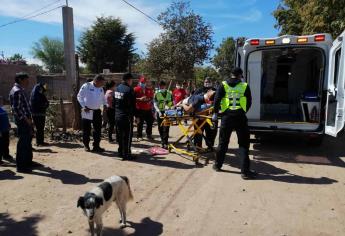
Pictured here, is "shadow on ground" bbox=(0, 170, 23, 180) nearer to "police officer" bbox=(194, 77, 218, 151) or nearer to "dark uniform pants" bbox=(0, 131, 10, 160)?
"dark uniform pants" bbox=(0, 131, 10, 160)

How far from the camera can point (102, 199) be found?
168 inches

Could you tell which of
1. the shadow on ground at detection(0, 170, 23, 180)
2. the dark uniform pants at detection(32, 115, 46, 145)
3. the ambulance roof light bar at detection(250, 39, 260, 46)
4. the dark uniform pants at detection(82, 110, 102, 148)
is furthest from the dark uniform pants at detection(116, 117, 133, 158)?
the ambulance roof light bar at detection(250, 39, 260, 46)

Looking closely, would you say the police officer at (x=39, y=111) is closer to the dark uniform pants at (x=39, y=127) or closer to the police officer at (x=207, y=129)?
the dark uniform pants at (x=39, y=127)

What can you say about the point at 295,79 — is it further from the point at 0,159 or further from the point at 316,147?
the point at 0,159

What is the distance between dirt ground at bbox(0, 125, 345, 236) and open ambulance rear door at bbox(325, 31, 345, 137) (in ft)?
2.75

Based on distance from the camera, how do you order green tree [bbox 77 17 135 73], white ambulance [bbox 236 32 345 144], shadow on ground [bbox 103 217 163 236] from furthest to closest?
1. green tree [bbox 77 17 135 73]
2. white ambulance [bbox 236 32 345 144]
3. shadow on ground [bbox 103 217 163 236]

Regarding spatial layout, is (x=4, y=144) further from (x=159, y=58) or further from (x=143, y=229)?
(x=159, y=58)

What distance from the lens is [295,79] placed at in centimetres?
1401

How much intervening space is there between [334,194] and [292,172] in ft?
4.53

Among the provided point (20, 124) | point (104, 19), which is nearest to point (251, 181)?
point (20, 124)

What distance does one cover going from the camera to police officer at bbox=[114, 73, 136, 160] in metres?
8.20

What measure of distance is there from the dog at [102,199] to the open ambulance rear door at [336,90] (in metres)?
4.80

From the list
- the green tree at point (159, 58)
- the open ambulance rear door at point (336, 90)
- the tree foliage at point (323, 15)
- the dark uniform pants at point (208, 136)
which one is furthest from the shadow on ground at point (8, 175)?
the green tree at point (159, 58)

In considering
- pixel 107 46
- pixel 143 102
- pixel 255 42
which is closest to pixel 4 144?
pixel 143 102
